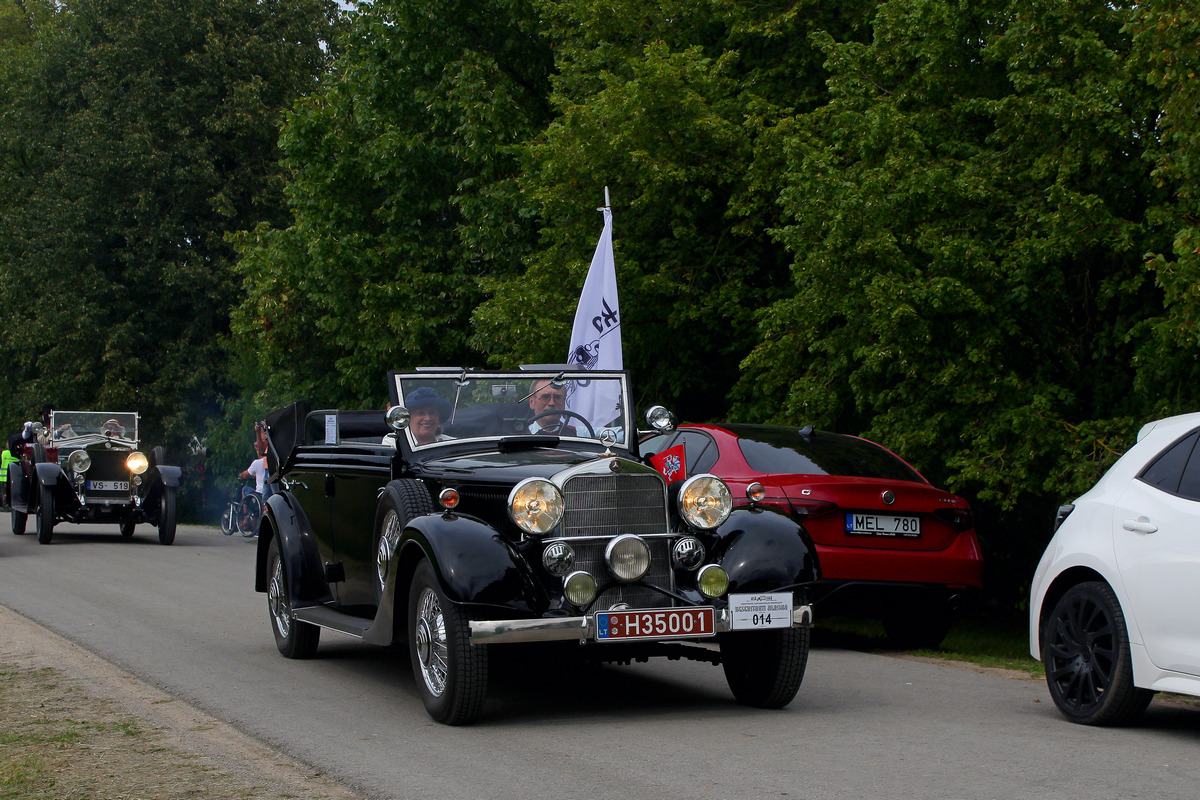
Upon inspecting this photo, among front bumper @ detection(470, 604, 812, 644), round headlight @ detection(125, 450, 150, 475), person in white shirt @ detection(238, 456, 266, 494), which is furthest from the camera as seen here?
person in white shirt @ detection(238, 456, 266, 494)

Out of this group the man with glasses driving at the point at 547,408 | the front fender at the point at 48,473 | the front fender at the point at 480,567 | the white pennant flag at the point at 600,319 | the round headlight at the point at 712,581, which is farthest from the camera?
the front fender at the point at 48,473

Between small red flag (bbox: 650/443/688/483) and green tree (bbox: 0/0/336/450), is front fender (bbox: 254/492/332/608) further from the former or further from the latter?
green tree (bbox: 0/0/336/450)

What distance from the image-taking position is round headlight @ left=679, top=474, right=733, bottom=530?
7012 mm

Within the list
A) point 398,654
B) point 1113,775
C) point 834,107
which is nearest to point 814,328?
point 834,107

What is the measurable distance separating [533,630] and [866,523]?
148 inches

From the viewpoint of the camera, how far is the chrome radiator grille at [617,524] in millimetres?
6742

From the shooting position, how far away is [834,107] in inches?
536

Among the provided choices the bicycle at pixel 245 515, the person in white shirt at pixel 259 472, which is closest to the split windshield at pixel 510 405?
the bicycle at pixel 245 515

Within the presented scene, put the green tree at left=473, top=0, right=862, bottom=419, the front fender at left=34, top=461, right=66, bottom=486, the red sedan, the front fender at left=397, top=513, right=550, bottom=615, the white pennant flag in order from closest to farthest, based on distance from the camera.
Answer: the front fender at left=397, top=513, right=550, bottom=615 < the red sedan < the white pennant flag < the green tree at left=473, top=0, right=862, bottom=419 < the front fender at left=34, top=461, right=66, bottom=486

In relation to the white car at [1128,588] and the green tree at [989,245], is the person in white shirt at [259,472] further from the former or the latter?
the white car at [1128,588]

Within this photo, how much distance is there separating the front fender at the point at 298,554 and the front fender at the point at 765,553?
3109mm

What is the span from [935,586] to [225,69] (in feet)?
109

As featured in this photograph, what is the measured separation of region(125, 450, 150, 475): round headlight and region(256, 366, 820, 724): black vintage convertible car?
14.4 metres

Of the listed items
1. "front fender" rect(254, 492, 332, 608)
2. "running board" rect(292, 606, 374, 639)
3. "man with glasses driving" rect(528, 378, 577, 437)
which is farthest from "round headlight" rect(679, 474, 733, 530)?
"front fender" rect(254, 492, 332, 608)
